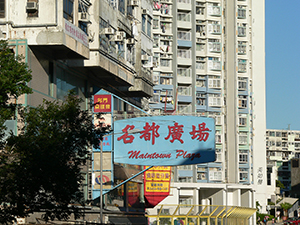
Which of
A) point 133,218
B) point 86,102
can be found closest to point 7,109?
point 86,102

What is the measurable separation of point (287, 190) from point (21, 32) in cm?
12966

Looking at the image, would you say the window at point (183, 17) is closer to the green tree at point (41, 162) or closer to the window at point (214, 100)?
the window at point (214, 100)

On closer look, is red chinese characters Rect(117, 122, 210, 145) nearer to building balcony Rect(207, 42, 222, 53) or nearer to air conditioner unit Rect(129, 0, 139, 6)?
air conditioner unit Rect(129, 0, 139, 6)

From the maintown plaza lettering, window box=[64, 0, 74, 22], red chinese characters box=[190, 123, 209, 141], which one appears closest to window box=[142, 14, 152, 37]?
red chinese characters box=[190, 123, 209, 141]

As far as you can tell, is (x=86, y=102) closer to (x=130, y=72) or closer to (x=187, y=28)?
(x=130, y=72)

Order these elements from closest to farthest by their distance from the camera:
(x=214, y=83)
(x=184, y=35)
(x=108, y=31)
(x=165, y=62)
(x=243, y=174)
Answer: (x=108, y=31), (x=165, y=62), (x=184, y=35), (x=214, y=83), (x=243, y=174)

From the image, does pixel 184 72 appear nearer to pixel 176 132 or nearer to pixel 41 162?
pixel 176 132

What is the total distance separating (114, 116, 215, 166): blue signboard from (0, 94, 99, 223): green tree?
13.1 meters

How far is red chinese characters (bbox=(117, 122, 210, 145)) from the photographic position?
3231cm

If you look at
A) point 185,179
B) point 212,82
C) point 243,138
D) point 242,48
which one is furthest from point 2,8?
point 242,48

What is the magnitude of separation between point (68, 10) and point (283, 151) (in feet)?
455

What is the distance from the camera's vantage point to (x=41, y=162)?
1770cm

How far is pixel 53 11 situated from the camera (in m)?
26.8

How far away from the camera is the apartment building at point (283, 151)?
151375mm
